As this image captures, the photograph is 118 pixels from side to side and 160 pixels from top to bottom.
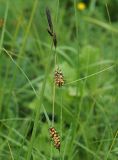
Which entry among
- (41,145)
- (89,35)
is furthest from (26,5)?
(41,145)

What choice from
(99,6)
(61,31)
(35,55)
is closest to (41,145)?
(35,55)

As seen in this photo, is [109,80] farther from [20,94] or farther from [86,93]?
[20,94]

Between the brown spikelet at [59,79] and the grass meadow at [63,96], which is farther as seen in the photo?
the grass meadow at [63,96]

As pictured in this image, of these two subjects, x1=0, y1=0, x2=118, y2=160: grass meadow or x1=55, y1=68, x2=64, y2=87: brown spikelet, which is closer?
x1=55, y1=68, x2=64, y2=87: brown spikelet

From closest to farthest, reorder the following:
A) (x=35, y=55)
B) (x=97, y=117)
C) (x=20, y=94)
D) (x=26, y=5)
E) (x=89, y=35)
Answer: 1. (x=97, y=117)
2. (x=20, y=94)
3. (x=35, y=55)
4. (x=89, y=35)
5. (x=26, y=5)

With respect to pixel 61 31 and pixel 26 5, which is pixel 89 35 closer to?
pixel 61 31

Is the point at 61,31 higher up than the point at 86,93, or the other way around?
the point at 61,31

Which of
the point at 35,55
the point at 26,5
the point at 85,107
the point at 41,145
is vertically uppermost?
the point at 26,5

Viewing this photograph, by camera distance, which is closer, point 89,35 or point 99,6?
point 89,35

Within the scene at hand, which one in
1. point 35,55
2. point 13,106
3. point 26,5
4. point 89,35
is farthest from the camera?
point 26,5

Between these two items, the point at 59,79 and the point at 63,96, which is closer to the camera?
the point at 59,79
